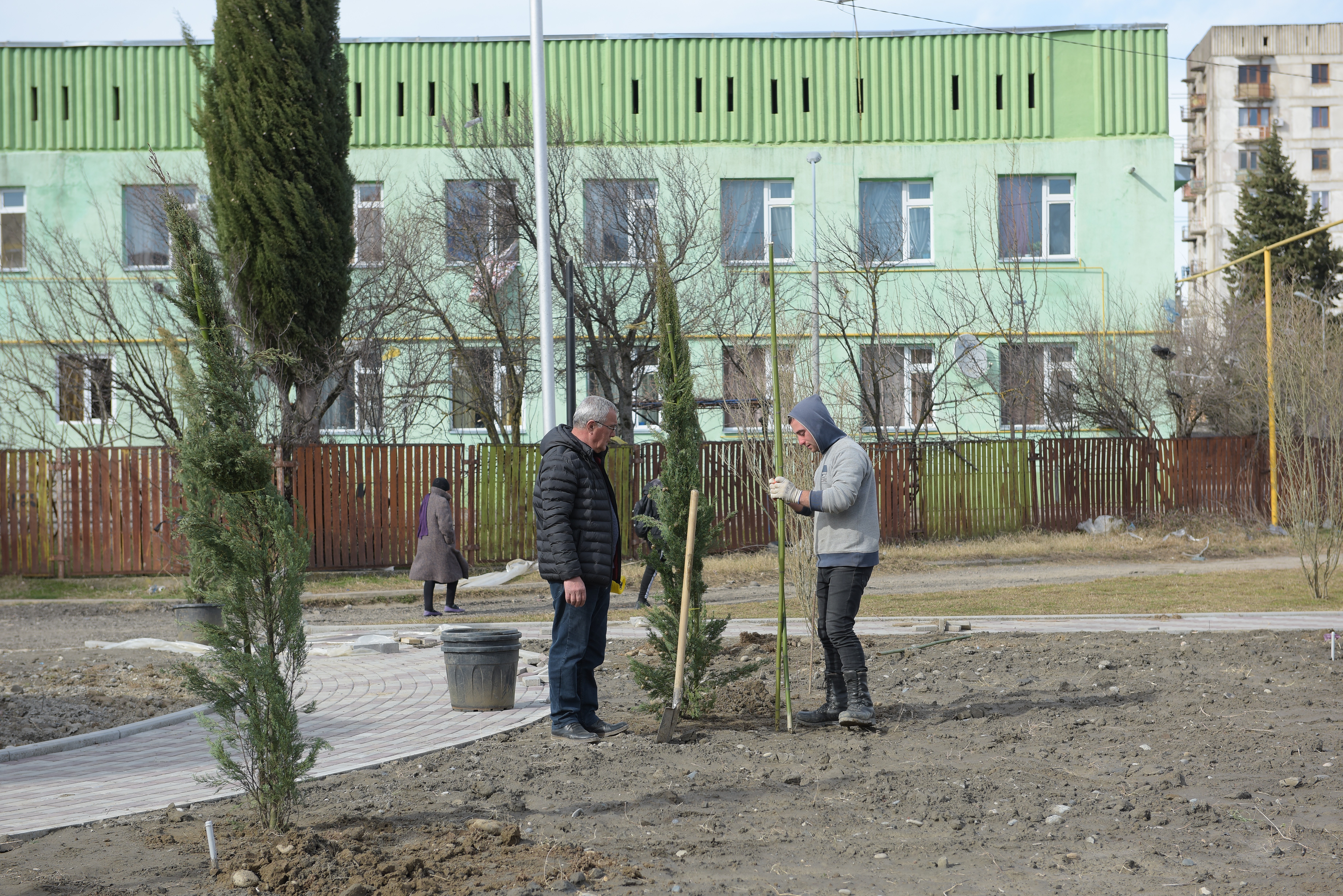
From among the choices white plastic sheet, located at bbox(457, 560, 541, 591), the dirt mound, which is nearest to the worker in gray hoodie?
the dirt mound

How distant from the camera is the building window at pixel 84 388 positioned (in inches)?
818

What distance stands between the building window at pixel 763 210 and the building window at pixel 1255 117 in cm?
6186

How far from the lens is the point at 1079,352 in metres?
26.7

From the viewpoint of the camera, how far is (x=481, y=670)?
7625 millimetres

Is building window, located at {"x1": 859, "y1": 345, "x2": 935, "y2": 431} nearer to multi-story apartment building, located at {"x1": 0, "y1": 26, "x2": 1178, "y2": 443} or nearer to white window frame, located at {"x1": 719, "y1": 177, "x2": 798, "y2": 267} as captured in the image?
multi-story apartment building, located at {"x1": 0, "y1": 26, "x2": 1178, "y2": 443}

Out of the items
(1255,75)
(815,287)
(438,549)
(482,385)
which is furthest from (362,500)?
(1255,75)

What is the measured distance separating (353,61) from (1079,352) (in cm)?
1799

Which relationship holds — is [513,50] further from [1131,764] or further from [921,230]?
[1131,764]

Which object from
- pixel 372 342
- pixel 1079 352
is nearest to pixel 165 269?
pixel 372 342

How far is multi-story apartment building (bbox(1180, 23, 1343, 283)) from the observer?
75438 millimetres

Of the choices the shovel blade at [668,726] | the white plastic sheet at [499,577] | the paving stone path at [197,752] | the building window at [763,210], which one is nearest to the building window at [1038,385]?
the building window at [763,210]

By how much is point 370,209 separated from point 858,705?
21302 millimetres

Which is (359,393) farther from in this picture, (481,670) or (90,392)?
(481,670)

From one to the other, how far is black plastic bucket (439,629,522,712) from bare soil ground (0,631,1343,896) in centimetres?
74
